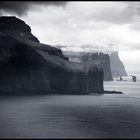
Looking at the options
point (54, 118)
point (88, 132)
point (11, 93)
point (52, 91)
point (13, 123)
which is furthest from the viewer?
point (52, 91)

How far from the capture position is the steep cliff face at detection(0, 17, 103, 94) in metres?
143

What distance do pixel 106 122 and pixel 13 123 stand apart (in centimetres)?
1977

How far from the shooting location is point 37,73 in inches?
5797

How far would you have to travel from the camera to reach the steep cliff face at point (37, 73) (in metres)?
143

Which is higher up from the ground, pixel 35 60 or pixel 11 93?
pixel 35 60

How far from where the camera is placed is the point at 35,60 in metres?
146

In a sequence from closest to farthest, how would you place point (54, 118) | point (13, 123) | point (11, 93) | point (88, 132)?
point (88, 132), point (13, 123), point (54, 118), point (11, 93)

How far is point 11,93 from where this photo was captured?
13938cm

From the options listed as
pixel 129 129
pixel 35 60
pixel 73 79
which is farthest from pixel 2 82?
pixel 129 129

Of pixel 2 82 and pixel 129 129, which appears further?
pixel 2 82

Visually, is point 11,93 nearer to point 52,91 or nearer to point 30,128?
point 52,91

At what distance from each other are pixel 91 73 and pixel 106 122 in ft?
296

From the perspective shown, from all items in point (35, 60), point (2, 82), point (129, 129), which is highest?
point (35, 60)

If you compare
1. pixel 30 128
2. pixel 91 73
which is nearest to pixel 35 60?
pixel 91 73
